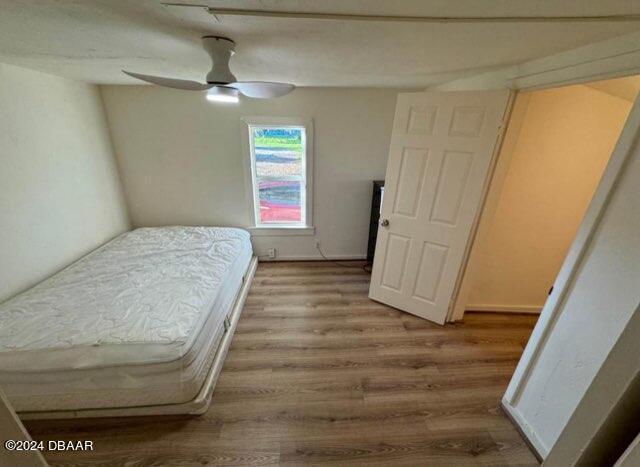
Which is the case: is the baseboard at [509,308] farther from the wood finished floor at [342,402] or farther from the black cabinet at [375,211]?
the black cabinet at [375,211]

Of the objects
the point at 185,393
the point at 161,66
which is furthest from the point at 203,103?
the point at 185,393

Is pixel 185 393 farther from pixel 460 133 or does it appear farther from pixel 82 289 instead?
pixel 460 133

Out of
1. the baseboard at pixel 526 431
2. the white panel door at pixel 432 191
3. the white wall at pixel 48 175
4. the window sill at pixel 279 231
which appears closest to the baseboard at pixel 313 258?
the window sill at pixel 279 231

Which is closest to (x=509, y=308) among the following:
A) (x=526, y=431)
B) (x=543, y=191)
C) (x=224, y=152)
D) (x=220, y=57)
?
(x=543, y=191)

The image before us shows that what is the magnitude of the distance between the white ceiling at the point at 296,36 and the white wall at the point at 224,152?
0.86 meters

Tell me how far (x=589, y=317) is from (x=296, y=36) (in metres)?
1.97

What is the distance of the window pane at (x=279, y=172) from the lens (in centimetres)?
299

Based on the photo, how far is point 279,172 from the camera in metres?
3.10

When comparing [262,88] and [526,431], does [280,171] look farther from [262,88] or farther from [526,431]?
[526,431]

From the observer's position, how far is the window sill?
3281mm

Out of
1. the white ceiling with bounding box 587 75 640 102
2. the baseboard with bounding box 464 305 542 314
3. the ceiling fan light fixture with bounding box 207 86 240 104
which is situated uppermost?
the white ceiling with bounding box 587 75 640 102

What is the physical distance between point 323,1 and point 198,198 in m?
2.75

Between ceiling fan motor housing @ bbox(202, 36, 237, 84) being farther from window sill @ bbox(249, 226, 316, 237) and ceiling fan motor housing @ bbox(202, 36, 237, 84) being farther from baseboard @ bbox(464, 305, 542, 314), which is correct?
baseboard @ bbox(464, 305, 542, 314)

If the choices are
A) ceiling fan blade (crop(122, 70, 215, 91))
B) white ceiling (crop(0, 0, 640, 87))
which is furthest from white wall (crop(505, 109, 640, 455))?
ceiling fan blade (crop(122, 70, 215, 91))
